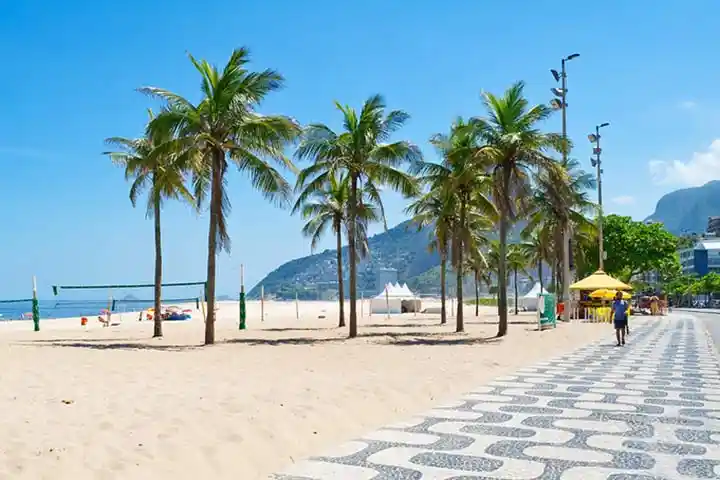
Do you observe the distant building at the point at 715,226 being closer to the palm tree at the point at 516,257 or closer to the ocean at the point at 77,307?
the ocean at the point at 77,307

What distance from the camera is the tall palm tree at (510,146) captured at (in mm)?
17734

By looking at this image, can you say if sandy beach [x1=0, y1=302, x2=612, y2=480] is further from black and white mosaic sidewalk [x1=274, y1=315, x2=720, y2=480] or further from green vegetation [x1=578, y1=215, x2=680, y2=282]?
green vegetation [x1=578, y1=215, x2=680, y2=282]

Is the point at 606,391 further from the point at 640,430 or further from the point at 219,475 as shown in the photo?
the point at 219,475

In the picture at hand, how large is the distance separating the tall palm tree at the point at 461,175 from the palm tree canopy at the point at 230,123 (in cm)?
487

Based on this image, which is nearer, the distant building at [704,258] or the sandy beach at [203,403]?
the sandy beach at [203,403]

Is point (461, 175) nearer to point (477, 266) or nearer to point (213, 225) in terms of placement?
point (213, 225)

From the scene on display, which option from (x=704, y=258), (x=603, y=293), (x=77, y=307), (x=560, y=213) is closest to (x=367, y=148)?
(x=560, y=213)

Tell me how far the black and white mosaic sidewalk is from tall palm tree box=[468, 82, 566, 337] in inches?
347

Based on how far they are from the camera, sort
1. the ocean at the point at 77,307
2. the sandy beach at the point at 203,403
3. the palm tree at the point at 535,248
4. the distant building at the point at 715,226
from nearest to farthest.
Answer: the sandy beach at the point at 203,403 < the palm tree at the point at 535,248 < the ocean at the point at 77,307 < the distant building at the point at 715,226

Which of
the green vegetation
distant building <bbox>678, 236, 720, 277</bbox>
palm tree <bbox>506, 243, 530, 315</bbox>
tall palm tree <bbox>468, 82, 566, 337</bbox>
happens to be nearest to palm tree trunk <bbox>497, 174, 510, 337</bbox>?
tall palm tree <bbox>468, 82, 566, 337</bbox>

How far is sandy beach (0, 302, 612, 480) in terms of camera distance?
487 centimetres

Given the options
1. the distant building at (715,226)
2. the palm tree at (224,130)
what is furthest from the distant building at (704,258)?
the palm tree at (224,130)

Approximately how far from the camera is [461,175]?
18281mm

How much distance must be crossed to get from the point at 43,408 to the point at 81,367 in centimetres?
418
